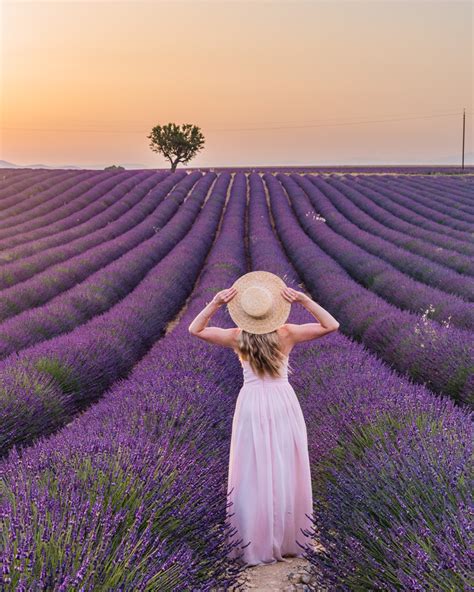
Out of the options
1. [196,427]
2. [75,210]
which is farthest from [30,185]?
[196,427]

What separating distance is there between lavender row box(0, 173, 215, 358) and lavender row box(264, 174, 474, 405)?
3270 mm

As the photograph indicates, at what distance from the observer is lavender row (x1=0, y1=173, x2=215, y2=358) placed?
6.58 m

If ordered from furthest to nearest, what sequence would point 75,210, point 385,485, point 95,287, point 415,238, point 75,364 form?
point 75,210 < point 415,238 < point 95,287 < point 75,364 < point 385,485

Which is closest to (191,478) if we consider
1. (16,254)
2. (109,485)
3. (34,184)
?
(109,485)

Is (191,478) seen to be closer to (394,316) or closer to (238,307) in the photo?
(238,307)

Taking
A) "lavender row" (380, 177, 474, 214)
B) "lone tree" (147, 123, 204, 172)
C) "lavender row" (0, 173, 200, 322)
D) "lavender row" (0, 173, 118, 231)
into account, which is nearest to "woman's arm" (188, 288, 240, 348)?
"lavender row" (0, 173, 200, 322)

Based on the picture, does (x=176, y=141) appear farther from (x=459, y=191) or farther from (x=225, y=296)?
(x=225, y=296)

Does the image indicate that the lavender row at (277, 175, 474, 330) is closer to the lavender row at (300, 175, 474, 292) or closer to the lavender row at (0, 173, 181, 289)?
the lavender row at (300, 175, 474, 292)

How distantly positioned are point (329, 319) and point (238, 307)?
1.43 ft

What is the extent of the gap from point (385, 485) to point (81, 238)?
12.8 metres

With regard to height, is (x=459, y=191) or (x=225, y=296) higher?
(x=459, y=191)

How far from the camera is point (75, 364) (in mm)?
5172

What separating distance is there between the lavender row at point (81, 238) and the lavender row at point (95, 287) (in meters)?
0.65

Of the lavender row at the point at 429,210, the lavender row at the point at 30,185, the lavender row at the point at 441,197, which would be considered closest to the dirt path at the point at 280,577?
the lavender row at the point at 429,210
